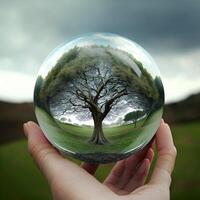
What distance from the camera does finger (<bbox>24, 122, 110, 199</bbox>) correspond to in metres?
3.03

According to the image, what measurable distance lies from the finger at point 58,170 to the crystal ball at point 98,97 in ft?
0.32

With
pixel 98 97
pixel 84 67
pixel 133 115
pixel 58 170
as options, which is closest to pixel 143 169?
pixel 133 115

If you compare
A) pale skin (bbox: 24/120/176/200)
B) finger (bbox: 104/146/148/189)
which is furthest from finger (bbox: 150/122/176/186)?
finger (bbox: 104/146/148/189)

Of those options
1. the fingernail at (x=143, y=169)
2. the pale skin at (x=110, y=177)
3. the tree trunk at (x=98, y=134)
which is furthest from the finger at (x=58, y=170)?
the fingernail at (x=143, y=169)

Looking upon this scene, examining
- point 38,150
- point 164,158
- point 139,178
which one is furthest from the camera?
point 139,178

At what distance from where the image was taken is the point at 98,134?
3115 mm

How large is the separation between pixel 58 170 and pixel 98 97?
572mm

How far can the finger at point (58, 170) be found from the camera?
119 inches

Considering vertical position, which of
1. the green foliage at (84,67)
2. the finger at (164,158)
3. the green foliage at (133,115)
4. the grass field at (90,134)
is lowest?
the finger at (164,158)

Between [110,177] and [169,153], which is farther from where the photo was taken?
[110,177]

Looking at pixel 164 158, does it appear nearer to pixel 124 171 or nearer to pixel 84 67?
pixel 124 171

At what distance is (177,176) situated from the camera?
14227 millimetres

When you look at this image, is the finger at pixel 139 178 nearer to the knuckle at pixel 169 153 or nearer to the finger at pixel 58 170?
the knuckle at pixel 169 153

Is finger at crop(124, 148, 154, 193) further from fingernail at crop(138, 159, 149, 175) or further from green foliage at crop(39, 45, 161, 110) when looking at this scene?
green foliage at crop(39, 45, 161, 110)
